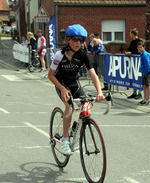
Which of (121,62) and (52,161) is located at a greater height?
(121,62)

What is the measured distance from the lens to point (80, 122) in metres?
5.53

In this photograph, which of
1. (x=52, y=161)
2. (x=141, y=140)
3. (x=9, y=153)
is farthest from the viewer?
(x=141, y=140)

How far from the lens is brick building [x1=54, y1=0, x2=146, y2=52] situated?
89.3ft

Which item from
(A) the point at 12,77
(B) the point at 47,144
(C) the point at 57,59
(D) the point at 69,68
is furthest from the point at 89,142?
(A) the point at 12,77

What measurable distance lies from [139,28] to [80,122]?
23.4m

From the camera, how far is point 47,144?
306 inches

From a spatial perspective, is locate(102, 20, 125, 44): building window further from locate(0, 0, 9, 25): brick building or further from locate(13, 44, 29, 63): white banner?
locate(0, 0, 9, 25): brick building

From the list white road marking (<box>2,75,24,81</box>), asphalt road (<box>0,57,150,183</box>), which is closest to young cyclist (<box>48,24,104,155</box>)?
asphalt road (<box>0,57,150,183</box>)


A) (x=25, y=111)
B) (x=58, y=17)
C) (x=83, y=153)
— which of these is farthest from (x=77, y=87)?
(x=58, y=17)

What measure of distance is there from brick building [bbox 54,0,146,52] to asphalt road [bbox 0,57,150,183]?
44.4 feet

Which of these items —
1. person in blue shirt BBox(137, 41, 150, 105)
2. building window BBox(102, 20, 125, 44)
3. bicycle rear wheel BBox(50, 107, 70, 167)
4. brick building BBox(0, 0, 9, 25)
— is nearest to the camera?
bicycle rear wheel BBox(50, 107, 70, 167)

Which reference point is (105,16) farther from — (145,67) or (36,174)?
(36,174)

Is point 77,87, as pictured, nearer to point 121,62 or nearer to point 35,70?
point 121,62

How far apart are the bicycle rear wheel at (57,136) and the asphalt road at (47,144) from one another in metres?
0.11
